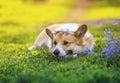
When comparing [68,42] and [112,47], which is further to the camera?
[68,42]

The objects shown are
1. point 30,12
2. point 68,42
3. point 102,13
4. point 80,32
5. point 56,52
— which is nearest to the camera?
point 56,52

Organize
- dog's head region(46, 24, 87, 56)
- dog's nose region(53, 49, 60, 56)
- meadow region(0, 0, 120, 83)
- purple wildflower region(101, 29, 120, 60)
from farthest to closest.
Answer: dog's head region(46, 24, 87, 56), dog's nose region(53, 49, 60, 56), purple wildflower region(101, 29, 120, 60), meadow region(0, 0, 120, 83)

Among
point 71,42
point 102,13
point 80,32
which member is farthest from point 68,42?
point 102,13

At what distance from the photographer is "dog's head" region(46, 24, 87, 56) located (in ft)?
40.7

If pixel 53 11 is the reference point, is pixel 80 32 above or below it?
above

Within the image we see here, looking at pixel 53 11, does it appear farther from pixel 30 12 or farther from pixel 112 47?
pixel 112 47

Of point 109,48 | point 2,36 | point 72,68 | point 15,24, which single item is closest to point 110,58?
point 109,48

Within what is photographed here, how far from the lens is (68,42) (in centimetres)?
1259

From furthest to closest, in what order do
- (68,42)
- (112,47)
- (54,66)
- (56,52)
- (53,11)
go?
(53,11)
(68,42)
(56,52)
(112,47)
(54,66)

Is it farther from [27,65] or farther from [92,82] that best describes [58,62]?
[92,82]

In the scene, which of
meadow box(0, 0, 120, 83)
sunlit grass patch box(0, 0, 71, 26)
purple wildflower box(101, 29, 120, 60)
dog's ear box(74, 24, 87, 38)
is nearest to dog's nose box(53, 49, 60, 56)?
meadow box(0, 0, 120, 83)

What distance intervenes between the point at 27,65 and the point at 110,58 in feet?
6.15

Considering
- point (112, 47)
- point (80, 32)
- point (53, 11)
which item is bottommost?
point (53, 11)

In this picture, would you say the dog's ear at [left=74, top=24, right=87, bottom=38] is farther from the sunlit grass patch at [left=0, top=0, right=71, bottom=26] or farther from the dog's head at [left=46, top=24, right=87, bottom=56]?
the sunlit grass patch at [left=0, top=0, right=71, bottom=26]
